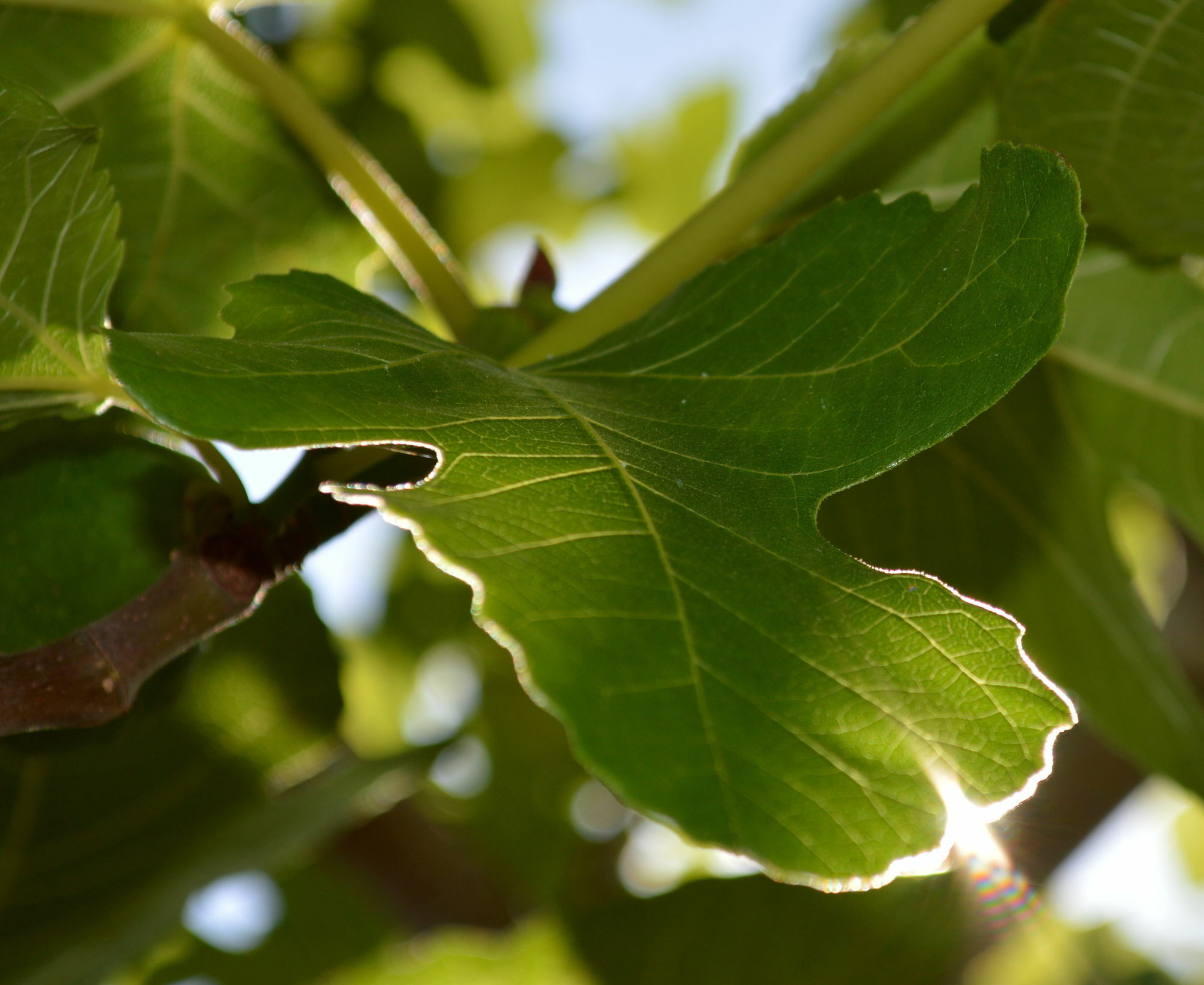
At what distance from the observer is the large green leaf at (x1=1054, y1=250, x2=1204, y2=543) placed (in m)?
0.85

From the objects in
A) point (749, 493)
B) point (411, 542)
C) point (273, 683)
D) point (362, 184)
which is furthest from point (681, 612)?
point (411, 542)

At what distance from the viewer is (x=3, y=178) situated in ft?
1.60

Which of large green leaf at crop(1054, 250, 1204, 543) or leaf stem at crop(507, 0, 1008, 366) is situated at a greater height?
leaf stem at crop(507, 0, 1008, 366)

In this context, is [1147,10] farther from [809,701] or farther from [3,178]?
[3,178]

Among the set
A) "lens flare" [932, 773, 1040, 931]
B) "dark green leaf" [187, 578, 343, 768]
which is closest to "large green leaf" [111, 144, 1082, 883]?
"lens flare" [932, 773, 1040, 931]

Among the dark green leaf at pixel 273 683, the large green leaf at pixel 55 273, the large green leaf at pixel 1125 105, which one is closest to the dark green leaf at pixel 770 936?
the dark green leaf at pixel 273 683

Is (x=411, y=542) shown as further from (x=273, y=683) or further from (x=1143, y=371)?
(x=1143, y=371)

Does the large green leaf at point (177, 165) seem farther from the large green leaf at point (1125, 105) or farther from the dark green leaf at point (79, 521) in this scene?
the large green leaf at point (1125, 105)

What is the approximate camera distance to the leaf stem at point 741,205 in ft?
1.85

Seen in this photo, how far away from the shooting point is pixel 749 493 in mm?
442

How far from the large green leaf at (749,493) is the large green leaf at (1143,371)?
A: 0.47 metres

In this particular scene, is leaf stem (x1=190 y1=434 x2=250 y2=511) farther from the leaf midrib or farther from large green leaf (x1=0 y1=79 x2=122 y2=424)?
the leaf midrib

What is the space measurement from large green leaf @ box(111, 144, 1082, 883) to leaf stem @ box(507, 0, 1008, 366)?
0.30 feet

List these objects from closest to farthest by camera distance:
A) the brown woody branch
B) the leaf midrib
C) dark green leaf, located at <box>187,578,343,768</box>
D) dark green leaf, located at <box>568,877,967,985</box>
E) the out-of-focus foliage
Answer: the leaf midrib < the brown woody branch < the out-of-focus foliage < dark green leaf, located at <box>187,578,343,768</box> < dark green leaf, located at <box>568,877,967,985</box>
